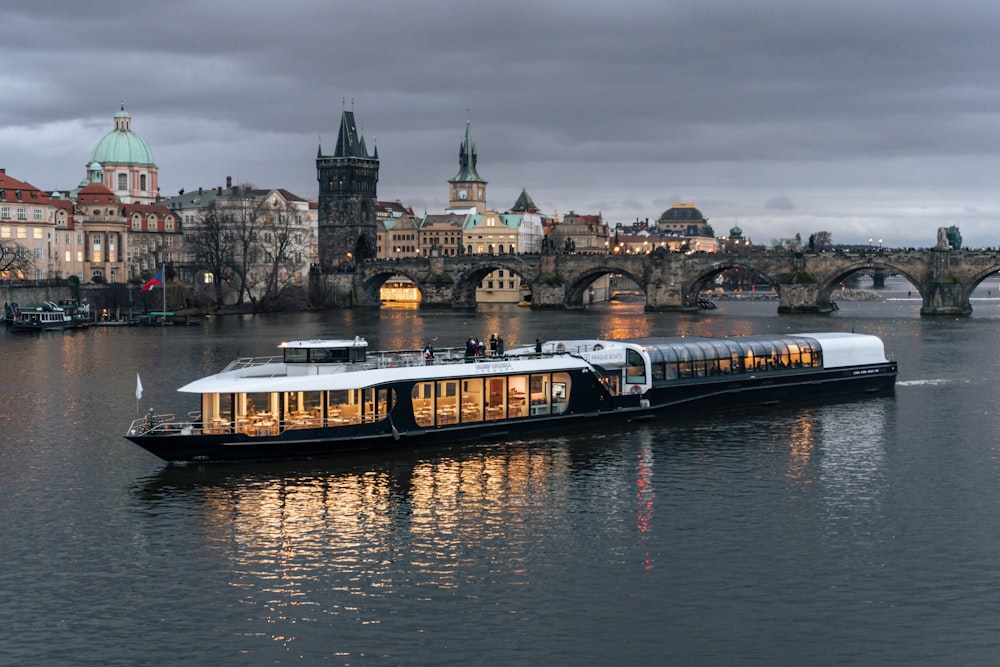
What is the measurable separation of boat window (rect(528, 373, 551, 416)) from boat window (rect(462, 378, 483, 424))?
2.37 m

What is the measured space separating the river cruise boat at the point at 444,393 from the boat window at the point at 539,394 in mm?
49

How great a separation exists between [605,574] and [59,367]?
56.1 metres

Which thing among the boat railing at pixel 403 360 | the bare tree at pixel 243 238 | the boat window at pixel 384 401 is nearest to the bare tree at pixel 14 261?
the bare tree at pixel 243 238

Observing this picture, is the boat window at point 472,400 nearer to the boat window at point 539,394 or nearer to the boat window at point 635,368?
the boat window at point 539,394

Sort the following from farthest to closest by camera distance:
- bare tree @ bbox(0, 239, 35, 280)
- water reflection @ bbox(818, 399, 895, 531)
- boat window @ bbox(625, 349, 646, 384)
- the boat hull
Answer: bare tree @ bbox(0, 239, 35, 280)
boat window @ bbox(625, 349, 646, 384)
the boat hull
water reflection @ bbox(818, 399, 895, 531)

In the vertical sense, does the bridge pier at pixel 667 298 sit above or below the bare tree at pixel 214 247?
below

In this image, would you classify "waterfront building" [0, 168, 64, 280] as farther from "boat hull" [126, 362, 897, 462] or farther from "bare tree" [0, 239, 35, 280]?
"boat hull" [126, 362, 897, 462]

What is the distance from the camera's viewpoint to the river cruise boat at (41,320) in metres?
112

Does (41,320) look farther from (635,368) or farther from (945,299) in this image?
(945,299)

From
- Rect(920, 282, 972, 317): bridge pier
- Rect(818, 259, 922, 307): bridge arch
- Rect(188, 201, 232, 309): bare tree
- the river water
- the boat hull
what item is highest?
Rect(188, 201, 232, 309): bare tree

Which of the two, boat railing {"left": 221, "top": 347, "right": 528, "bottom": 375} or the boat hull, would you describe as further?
boat railing {"left": 221, "top": 347, "right": 528, "bottom": 375}

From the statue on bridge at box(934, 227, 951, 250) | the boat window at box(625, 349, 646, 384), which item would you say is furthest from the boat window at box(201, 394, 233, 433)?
the statue on bridge at box(934, 227, 951, 250)

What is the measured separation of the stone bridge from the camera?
140 m

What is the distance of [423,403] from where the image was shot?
148ft
